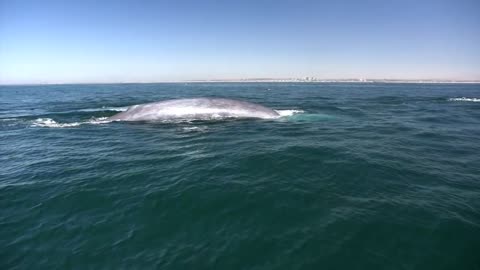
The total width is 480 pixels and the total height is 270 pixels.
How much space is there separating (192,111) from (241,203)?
14.1m

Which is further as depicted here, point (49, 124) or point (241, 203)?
point (49, 124)

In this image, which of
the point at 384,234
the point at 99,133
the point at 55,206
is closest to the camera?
the point at 384,234

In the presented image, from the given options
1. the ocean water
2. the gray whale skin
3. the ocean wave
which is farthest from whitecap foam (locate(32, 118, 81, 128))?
the ocean water

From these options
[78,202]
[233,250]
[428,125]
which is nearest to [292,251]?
[233,250]

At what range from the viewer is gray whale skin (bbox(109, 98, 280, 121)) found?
21.1 meters

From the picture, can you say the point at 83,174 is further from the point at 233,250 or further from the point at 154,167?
the point at 233,250

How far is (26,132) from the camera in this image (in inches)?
759

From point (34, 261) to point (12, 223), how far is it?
92.1 inches

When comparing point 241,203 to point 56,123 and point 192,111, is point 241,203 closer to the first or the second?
point 192,111

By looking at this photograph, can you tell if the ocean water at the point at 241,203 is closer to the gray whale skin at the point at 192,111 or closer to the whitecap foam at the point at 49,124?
the gray whale skin at the point at 192,111

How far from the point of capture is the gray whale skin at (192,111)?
2108 cm

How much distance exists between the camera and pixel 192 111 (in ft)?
69.4

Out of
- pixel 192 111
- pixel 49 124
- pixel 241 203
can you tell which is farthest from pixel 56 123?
pixel 241 203

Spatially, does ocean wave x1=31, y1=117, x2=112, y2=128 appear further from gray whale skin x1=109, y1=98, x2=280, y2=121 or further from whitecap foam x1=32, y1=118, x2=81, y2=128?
gray whale skin x1=109, y1=98, x2=280, y2=121
